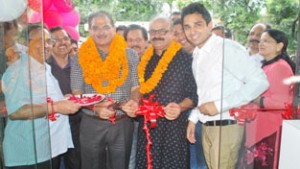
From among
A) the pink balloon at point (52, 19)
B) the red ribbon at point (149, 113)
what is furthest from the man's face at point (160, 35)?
the pink balloon at point (52, 19)

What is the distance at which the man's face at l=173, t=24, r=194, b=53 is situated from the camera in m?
2.29

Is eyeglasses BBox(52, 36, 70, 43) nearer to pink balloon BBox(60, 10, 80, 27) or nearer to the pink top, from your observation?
pink balloon BBox(60, 10, 80, 27)

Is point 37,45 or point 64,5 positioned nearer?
point 37,45

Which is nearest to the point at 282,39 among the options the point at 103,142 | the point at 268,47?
the point at 268,47

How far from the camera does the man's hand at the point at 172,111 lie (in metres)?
2.12

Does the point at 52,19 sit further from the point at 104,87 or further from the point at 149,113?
the point at 149,113

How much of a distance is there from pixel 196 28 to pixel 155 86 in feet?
1.50

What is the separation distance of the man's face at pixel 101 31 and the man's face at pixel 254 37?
933 mm

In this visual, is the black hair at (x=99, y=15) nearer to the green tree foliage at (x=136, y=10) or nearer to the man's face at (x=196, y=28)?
the green tree foliage at (x=136, y=10)

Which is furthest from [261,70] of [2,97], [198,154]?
[2,97]

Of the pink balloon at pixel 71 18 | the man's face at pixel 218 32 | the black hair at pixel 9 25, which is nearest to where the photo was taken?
the black hair at pixel 9 25

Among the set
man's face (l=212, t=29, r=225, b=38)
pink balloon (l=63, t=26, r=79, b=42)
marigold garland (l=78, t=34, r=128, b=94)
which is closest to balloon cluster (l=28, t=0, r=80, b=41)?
pink balloon (l=63, t=26, r=79, b=42)

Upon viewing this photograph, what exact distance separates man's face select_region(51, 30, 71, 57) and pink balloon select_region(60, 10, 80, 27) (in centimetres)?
7

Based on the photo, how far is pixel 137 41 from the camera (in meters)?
2.42
